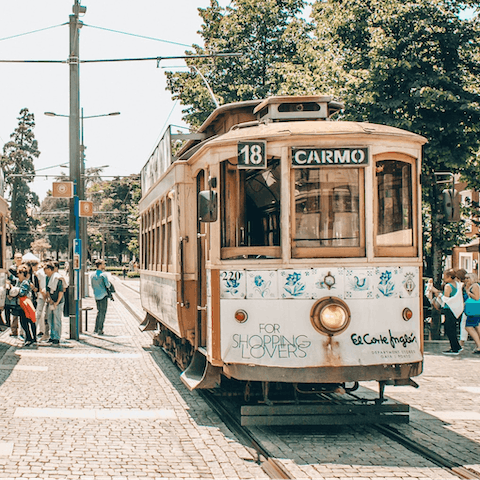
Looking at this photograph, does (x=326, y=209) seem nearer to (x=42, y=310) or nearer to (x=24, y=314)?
(x=24, y=314)

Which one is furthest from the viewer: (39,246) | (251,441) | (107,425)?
(39,246)

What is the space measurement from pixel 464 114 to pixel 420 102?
43.1 inches

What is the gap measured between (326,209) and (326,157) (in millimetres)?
491

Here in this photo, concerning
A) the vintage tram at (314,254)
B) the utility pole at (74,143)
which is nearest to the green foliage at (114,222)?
the utility pole at (74,143)

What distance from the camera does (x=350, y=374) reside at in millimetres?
6984

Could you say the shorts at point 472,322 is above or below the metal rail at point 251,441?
above

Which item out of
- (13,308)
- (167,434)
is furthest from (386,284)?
(13,308)

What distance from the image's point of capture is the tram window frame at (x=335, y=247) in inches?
280

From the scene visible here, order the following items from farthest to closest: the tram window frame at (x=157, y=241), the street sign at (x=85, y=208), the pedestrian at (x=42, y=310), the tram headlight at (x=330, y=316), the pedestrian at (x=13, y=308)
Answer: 1. the street sign at (x=85, y=208)
2. the pedestrian at (x=42, y=310)
3. the pedestrian at (x=13, y=308)
4. the tram window frame at (x=157, y=241)
5. the tram headlight at (x=330, y=316)

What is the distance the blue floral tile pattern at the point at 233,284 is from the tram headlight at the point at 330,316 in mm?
713

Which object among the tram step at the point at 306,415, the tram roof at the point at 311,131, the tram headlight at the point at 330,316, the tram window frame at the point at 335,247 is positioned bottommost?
the tram step at the point at 306,415

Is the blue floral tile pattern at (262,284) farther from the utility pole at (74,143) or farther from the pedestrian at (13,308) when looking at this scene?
the utility pole at (74,143)

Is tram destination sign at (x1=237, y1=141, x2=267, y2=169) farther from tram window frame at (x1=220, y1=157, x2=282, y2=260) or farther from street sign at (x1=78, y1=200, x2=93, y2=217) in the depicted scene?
street sign at (x1=78, y1=200, x2=93, y2=217)

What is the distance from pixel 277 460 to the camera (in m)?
6.24
